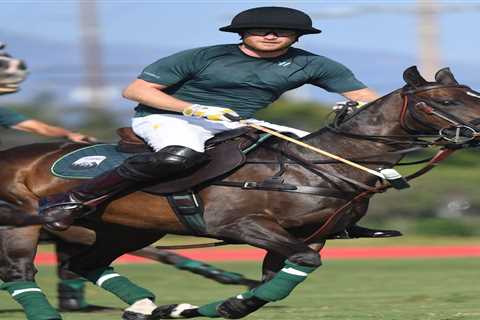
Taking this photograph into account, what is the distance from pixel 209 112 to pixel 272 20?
77 centimetres

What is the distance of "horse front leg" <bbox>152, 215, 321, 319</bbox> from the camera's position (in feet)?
22.7

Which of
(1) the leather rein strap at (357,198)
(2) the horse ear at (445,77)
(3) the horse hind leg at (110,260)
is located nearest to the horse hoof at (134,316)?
(3) the horse hind leg at (110,260)

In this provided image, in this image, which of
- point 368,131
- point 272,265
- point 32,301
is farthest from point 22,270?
point 368,131

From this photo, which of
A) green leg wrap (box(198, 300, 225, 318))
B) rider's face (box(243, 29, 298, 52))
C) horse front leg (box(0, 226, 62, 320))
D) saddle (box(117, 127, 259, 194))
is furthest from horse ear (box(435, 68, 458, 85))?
horse front leg (box(0, 226, 62, 320))

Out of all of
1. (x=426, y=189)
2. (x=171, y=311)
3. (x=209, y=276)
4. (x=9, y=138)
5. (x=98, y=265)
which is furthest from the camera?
(x=426, y=189)

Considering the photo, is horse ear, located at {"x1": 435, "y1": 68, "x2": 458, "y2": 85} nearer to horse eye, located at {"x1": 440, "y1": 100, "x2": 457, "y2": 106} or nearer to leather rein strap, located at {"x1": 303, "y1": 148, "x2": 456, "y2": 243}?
horse eye, located at {"x1": 440, "y1": 100, "x2": 457, "y2": 106}

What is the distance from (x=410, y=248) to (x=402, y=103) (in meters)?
12.5

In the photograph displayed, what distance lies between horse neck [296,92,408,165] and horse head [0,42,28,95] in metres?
3.09

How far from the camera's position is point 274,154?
7.40 m

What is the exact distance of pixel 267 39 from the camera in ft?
24.1

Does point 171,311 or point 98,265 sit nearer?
point 171,311

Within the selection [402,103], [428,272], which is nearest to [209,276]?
[402,103]

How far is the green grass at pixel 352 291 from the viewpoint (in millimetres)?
9140

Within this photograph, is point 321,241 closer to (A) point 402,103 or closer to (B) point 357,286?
(A) point 402,103
